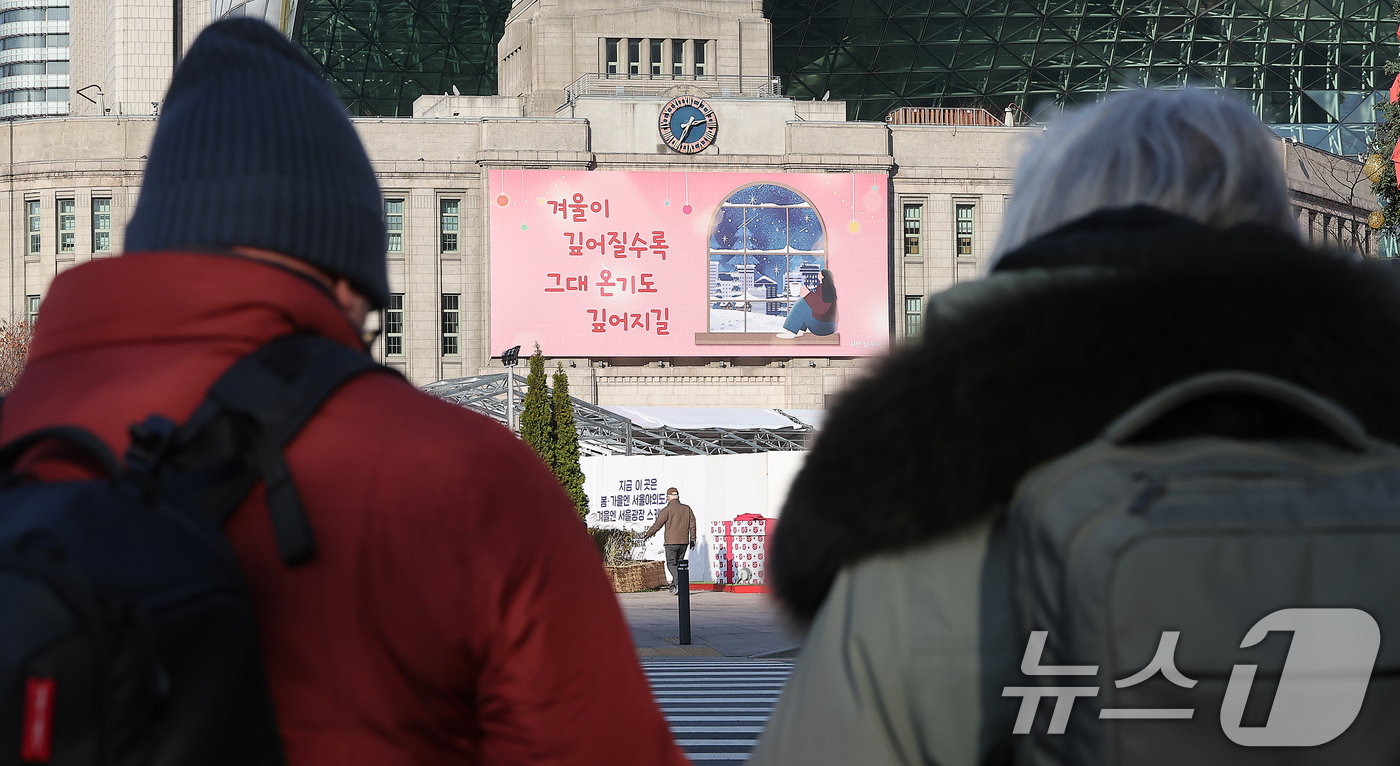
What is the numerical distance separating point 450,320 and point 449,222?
356 cm

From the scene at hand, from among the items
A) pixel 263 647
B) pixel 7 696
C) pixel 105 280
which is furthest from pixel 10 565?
pixel 105 280

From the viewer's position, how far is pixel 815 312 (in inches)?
2100

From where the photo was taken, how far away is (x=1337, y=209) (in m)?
65.2

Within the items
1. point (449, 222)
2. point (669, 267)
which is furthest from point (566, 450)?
point (449, 222)

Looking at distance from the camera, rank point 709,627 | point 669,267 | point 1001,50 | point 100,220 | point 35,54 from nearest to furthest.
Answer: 1. point 709,627
2. point 669,267
3. point 100,220
4. point 1001,50
5. point 35,54

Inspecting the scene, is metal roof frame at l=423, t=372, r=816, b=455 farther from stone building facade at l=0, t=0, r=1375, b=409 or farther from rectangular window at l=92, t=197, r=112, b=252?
rectangular window at l=92, t=197, r=112, b=252

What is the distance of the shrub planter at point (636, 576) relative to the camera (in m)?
27.4

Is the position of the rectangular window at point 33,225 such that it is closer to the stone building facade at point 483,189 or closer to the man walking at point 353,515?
the stone building facade at point 483,189

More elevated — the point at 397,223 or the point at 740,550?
the point at 397,223

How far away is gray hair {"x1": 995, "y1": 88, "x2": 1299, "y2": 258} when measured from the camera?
2.10m

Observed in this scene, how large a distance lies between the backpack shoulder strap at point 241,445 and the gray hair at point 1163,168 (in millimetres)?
996

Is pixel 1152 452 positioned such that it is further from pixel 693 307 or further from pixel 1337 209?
pixel 1337 209

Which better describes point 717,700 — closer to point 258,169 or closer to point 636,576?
point 258,169

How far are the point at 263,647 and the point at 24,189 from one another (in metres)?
58.2
